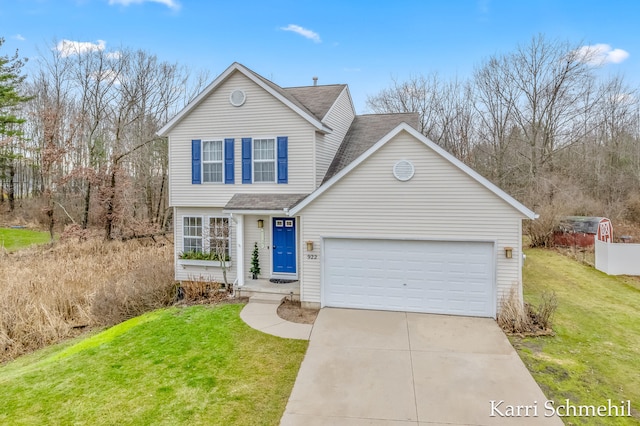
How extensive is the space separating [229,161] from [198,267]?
4.00 m

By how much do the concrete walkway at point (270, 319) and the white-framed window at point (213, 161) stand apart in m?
4.64

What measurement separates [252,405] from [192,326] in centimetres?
421

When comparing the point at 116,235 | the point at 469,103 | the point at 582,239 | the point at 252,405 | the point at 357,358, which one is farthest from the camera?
the point at 469,103

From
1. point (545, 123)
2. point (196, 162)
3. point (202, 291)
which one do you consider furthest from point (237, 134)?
point (545, 123)

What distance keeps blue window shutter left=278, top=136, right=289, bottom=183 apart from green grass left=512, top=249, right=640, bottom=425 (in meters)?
8.20

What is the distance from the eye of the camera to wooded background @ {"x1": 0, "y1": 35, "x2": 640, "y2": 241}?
25656mm

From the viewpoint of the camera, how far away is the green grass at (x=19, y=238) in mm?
23141

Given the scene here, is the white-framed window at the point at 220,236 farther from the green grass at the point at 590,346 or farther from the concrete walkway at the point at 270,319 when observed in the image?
the green grass at the point at 590,346

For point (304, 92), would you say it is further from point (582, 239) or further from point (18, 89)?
point (18, 89)

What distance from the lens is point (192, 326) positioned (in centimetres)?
961

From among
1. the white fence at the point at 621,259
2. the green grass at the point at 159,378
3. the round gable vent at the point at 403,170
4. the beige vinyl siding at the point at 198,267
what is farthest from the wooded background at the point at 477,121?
the round gable vent at the point at 403,170

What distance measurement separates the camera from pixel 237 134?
1285 centimetres

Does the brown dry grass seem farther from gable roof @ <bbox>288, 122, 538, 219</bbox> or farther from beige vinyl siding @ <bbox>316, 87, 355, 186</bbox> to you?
beige vinyl siding @ <bbox>316, 87, 355, 186</bbox>

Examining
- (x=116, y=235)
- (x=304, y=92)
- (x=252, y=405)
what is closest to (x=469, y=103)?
(x=304, y=92)
